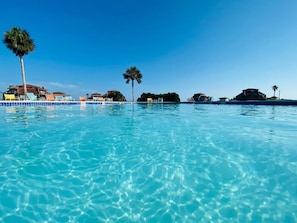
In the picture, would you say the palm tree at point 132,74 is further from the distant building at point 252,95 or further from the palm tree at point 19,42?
the distant building at point 252,95

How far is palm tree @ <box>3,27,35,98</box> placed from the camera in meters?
19.6

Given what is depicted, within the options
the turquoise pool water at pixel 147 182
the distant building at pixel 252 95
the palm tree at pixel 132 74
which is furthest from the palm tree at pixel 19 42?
the distant building at pixel 252 95

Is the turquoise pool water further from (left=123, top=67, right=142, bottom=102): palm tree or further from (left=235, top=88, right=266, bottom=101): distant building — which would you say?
(left=235, top=88, right=266, bottom=101): distant building

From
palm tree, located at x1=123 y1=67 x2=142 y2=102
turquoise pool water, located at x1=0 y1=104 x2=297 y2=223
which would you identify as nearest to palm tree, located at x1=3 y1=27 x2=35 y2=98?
palm tree, located at x1=123 y1=67 x2=142 y2=102

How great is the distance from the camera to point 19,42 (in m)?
20.2

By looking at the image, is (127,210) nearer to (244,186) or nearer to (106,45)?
(244,186)

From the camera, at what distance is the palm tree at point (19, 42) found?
19.6 metres

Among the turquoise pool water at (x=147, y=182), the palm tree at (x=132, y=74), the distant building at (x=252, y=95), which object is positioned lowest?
the turquoise pool water at (x=147, y=182)

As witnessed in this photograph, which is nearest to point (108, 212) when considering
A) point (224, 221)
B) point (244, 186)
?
point (224, 221)

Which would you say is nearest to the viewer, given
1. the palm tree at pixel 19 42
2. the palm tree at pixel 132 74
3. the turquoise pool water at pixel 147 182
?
the turquoise pool water at pixel 147 182

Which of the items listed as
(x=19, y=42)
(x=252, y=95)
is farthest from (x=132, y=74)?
(x=252, y=95)

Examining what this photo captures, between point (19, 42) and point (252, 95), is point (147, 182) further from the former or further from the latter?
point (252, 95)

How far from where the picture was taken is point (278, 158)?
10.6ft

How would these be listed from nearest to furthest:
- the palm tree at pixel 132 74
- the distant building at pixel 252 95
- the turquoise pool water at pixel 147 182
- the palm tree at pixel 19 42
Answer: the turquoise pool water at pixel 147 182 < the palm tree at pixel 19 42 < the palm tree at pixel 132 74 < the distant building at pixel 252 95
